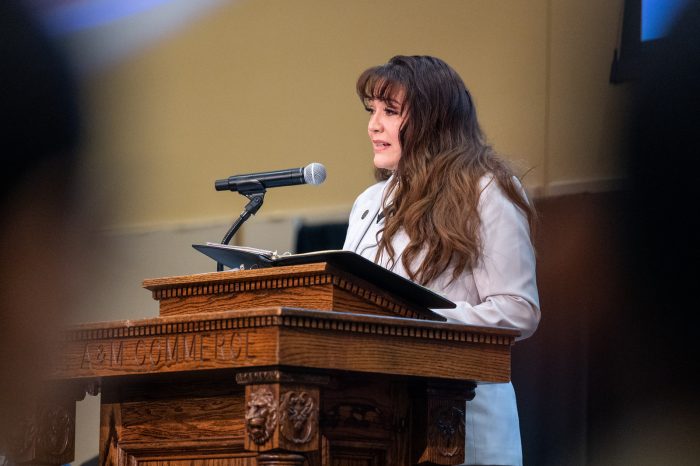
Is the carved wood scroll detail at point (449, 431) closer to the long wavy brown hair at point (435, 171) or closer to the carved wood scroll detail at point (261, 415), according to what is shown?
the carved wood scroll detail at point (261, 415)

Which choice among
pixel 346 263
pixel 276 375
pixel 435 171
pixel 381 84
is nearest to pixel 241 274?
A: pixel 346 263

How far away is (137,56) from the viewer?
4.55 metres

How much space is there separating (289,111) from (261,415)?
2729mm

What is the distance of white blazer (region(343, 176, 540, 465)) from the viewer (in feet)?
7.14

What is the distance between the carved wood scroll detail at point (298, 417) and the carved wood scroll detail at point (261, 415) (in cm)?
2

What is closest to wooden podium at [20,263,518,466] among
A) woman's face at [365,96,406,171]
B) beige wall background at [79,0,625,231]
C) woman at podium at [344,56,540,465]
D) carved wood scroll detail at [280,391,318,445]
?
carved wood scroll detail at [280,391,318,445]

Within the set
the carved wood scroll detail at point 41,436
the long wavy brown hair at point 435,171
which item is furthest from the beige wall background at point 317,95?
the carved wood scroll detail at point 41,436

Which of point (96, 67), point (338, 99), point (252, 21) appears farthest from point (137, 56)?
point (338, 99)

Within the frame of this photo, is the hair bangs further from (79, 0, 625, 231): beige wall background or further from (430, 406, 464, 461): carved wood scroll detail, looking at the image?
(430, 406, 464, 461): carved wood scroll detail

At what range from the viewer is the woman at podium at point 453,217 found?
2225 mm

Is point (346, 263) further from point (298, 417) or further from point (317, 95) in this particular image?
point (317, 95)

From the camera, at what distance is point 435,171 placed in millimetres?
2479

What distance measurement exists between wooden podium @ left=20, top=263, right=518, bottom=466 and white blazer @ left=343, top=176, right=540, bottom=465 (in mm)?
296

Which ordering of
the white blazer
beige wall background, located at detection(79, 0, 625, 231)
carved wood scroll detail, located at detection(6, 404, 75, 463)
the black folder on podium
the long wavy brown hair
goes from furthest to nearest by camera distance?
beige wall background, located at detection(79, 0, 625, 231) → the long wavy brown hair → the white blazer → carved wood scroll detail, located at detection(6, 404, 75, 463) → the black folder on podium
